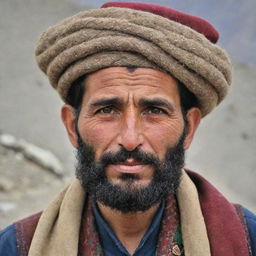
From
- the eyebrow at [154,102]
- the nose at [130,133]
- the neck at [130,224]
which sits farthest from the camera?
the neck at [130,224]

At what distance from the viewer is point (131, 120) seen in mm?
2420

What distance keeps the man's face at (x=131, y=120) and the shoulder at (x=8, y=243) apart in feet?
1.79

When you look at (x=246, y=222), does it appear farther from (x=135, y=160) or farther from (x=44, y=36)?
(x=44, y=36)

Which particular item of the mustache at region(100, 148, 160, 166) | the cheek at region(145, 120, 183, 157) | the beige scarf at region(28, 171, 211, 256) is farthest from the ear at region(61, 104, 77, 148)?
the cheek at region(145, 120, 183, 157)

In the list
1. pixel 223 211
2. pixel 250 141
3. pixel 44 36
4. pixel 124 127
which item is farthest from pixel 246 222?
pixel 250 141

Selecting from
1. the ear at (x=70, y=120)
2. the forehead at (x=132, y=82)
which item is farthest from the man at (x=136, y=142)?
the ear at (x=70, y=120)

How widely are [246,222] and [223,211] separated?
0.12 meters

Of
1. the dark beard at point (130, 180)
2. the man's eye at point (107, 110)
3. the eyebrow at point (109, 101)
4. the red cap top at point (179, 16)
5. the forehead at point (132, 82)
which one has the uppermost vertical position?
the red cap top at point (179, 16)

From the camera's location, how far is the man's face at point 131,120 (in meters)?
2.43

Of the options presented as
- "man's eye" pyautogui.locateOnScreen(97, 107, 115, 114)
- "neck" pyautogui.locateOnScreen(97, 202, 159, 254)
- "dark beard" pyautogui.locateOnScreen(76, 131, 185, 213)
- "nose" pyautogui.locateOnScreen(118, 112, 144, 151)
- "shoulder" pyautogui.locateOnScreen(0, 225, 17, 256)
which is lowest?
"shoulder" pyautogui.locateOnScreen(0, 225, 17, 256)

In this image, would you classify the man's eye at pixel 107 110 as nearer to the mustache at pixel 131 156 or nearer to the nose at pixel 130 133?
the nose at pixel 130 133

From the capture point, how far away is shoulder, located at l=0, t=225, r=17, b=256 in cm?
256

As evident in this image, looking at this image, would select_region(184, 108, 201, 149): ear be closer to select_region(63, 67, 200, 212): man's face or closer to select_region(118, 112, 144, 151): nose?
select_region(63, 67, 200, 212): man's face

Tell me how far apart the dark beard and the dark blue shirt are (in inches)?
4.1
